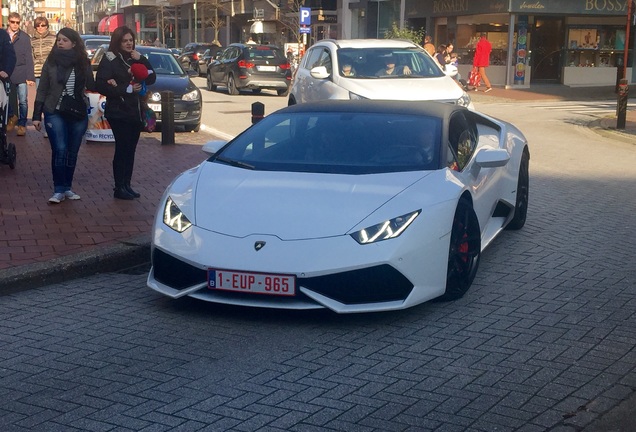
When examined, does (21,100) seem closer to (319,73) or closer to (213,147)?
(319,73)

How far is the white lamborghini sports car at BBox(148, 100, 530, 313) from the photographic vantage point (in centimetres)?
577

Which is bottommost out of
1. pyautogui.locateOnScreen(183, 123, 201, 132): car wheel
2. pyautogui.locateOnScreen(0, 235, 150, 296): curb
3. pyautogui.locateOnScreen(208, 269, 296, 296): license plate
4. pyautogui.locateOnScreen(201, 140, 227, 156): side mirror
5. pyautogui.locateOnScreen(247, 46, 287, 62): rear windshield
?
pyautogui.locateOnScreen(183, 123, 201, 132): car wheel

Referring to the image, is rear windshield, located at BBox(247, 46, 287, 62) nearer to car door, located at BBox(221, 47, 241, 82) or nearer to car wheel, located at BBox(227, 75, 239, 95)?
car door, located at BBox(221, 47, 241, 82)

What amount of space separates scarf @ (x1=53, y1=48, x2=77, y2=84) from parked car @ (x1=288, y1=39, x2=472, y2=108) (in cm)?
539

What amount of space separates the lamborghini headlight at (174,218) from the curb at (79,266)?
1156mm

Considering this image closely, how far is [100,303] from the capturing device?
6.54 meters

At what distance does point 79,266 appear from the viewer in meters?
7.27

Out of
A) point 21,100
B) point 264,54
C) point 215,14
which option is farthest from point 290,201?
point 215,14

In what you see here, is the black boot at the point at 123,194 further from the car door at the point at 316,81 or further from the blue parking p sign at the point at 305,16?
the blue parking p sign at the point at 305,16

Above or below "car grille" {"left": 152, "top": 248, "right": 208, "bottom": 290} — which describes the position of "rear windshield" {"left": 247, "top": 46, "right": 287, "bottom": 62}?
above

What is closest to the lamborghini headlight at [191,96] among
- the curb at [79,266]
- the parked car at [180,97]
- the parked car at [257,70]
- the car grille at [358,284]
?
the parked car at [180,97]

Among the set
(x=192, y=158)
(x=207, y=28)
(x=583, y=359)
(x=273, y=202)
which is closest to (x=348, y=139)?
(x=273, y=202)

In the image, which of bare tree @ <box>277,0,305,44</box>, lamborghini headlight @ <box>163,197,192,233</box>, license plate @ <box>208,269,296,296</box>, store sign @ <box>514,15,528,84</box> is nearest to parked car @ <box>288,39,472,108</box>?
lamborghini headlight @ <box>163,197,192,233</box>

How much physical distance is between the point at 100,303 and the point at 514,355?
278cm
